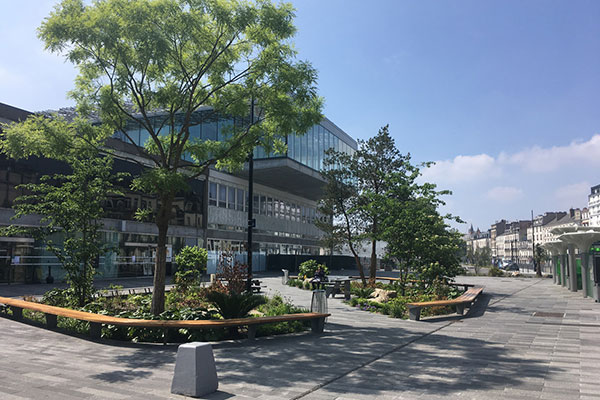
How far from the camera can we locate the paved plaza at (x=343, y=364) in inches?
258

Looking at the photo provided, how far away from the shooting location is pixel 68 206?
571 inches

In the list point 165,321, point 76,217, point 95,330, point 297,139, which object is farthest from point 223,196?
point 165,321

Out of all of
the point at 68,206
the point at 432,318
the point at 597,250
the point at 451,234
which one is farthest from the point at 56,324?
the point at 597,250

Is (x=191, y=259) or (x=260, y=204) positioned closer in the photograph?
(x=191, y=259)

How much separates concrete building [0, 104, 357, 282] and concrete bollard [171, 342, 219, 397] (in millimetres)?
9133

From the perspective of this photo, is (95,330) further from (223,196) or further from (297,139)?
(297,139)

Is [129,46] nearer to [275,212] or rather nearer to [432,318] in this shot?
[432,318]

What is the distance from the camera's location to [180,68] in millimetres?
13844

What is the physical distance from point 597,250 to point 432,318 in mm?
11034

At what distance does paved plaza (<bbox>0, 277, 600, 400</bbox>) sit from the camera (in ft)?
→ 21.5

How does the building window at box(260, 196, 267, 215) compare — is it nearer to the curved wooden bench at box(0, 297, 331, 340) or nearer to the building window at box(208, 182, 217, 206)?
the building window at box(208, 182, 217, 206)

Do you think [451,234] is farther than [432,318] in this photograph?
Yes

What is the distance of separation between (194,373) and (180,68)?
32.8 feet

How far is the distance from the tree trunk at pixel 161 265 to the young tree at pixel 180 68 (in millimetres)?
27
